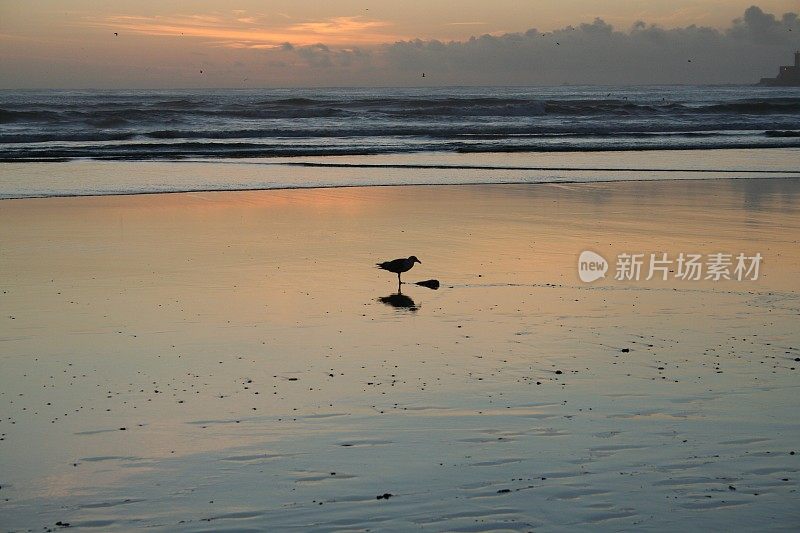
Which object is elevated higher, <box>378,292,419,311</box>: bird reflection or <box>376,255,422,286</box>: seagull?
<box>376,255,422,286</box>: seagull

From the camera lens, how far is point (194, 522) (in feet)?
16.5

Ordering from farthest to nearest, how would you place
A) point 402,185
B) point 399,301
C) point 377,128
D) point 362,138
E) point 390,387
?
point 377,128, point 362,138, point 402,185, point 399,301, point 390,387

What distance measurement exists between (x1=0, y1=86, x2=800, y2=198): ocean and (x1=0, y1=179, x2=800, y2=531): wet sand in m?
9.86

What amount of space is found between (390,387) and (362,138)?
3470 cm

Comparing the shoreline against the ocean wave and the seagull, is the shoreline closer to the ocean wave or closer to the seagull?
the seagull

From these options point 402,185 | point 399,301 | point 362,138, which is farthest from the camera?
point 362,138

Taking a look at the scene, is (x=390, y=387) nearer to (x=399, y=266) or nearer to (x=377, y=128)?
(x=399, y=266)

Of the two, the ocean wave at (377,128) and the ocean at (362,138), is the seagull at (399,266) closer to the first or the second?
the ocean at (362,138)

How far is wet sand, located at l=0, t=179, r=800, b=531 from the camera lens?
17.3ft

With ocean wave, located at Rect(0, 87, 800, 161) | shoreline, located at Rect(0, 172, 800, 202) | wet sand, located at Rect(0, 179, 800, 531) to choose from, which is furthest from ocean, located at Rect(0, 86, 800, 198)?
wet sand, located at Rect(0, 179, 800, 531)

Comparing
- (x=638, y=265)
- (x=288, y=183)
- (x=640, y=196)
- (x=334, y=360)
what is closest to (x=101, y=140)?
(x=288, y=183)

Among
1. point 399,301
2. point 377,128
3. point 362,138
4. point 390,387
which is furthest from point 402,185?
point 377,128

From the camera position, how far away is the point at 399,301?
10219 millimetres

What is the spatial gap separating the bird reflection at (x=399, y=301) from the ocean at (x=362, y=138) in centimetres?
1155
